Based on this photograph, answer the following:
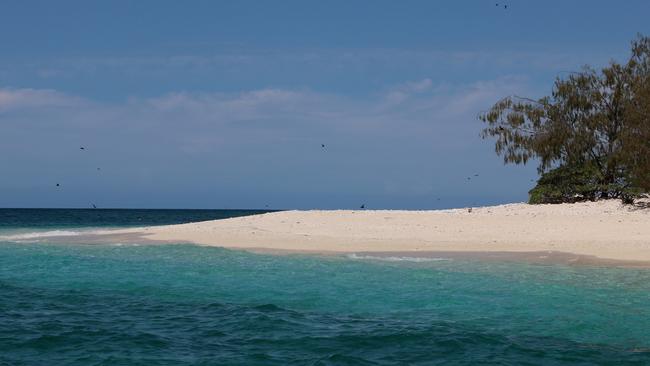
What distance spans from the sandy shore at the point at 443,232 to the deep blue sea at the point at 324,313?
A: 435 cm

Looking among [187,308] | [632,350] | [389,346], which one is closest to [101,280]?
[187,308]

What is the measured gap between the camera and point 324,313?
16.0 meters

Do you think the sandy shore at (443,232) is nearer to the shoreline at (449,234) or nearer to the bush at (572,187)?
the shoreline at (449,234)

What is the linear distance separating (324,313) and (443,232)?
18757mm

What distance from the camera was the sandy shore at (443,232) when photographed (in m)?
28.6

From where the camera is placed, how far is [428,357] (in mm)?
11781

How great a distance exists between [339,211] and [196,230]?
987 centimetres

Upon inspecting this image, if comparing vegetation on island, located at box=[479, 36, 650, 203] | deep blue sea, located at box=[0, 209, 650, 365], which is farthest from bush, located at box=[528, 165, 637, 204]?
deep blue sea, located at box=[0, 209, 650, 365]

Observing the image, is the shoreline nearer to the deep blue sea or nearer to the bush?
the deep blue sea

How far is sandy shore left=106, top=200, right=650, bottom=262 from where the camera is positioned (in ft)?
93.9

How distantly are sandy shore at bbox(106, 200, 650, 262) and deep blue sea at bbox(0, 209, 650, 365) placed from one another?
4.35m

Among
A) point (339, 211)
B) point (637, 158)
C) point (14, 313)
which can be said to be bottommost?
point (14, 313)

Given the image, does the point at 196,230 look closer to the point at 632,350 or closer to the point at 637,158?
the point at 637,158

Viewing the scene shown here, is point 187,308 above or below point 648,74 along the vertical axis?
below
